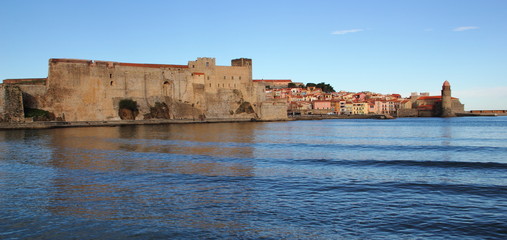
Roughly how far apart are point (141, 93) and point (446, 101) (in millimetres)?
42127

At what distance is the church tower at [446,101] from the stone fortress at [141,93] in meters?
25.8

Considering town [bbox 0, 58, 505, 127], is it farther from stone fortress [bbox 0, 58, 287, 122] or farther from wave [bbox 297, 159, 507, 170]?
wave [bbox 297, 159, 507, 170]

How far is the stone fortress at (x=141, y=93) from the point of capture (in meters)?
29.8

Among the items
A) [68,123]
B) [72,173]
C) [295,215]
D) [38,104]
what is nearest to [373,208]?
[295,215]

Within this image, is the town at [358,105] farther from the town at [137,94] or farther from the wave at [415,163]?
the wave at [415,163]

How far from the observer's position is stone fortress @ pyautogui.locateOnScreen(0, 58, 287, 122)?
29.8m

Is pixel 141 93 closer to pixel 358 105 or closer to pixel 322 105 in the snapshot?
pixel 322 105

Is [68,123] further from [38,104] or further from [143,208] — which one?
[143,208]

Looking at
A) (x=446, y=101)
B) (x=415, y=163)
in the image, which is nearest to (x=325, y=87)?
(x=446, y=101)

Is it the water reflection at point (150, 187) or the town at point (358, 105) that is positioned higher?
the town at point (358, 105)

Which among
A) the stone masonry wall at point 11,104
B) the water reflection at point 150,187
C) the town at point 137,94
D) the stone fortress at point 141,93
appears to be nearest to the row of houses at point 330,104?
the town at point 137,94

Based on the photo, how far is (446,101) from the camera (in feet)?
196

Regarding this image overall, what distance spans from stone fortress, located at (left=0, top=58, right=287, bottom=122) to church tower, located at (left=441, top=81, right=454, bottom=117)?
25777 millimetres

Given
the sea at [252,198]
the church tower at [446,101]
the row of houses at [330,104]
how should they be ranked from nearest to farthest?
the sea at [252,198] < the church tower at [446,101] < the row of houses at [330,104]
